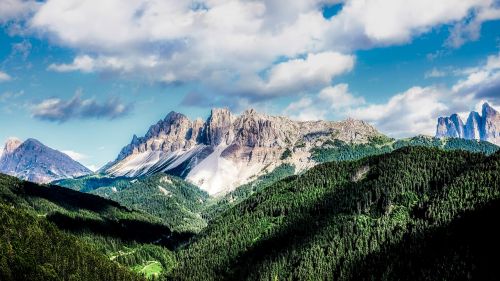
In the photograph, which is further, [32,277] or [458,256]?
[458,256]

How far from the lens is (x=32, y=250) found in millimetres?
197250

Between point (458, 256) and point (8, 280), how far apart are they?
544ft

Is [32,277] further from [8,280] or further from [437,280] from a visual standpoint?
[437,280]

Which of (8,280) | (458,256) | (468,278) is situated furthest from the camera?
(458,256)

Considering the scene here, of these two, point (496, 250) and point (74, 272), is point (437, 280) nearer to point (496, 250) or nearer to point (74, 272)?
point (496, 250)

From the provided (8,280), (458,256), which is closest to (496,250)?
(458,256)

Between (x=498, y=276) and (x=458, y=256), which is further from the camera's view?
(x=458, y=256)

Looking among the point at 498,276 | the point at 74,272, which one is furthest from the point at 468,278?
the point at 74,272

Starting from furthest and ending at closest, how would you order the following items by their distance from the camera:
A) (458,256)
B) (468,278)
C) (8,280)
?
1. (458,256)
2. (468,278)
3. (8,280)

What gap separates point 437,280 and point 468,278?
1254 cm

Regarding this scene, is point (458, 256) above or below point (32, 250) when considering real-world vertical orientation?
below

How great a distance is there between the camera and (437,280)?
636 feet

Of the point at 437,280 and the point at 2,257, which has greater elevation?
the point at 2,257

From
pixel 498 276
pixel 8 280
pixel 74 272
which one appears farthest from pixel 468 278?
pixel 8 280
